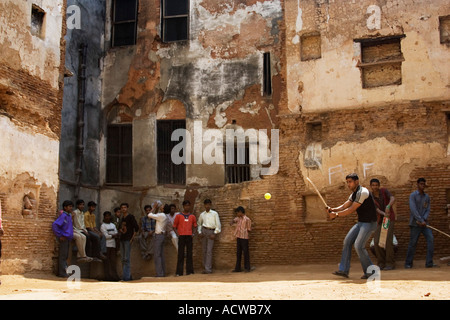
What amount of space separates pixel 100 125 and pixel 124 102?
3.77ft

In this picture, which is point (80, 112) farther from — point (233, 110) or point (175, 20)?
point (233, 110)

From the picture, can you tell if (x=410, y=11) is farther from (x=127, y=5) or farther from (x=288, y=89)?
(x=127, y=5)

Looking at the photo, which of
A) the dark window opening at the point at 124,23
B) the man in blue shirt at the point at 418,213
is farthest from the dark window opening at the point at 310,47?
the dark window opening at the point at 124,23

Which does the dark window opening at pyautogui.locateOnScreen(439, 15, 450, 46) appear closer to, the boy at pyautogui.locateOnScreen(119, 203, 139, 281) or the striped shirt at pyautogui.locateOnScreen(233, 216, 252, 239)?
the striped shirt at pyautogui.locateOnScreen(233, 216, 252, 239)

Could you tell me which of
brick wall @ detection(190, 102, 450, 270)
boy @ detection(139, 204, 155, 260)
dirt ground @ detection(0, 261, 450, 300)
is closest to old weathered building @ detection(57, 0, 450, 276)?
brick wall @ detection(190, 102, 450, 270)

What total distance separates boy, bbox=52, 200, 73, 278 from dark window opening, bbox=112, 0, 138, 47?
8691mm

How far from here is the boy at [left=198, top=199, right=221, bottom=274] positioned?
15.7 metres

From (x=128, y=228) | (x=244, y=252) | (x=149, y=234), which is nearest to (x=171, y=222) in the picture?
(x=149, y=234)

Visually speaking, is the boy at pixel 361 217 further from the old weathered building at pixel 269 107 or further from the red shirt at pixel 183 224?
the red shirt at pixel 183 224

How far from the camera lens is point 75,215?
1523cm

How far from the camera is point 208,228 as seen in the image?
51.8ft

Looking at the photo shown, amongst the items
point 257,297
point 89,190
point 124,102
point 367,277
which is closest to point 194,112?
point 124,102
